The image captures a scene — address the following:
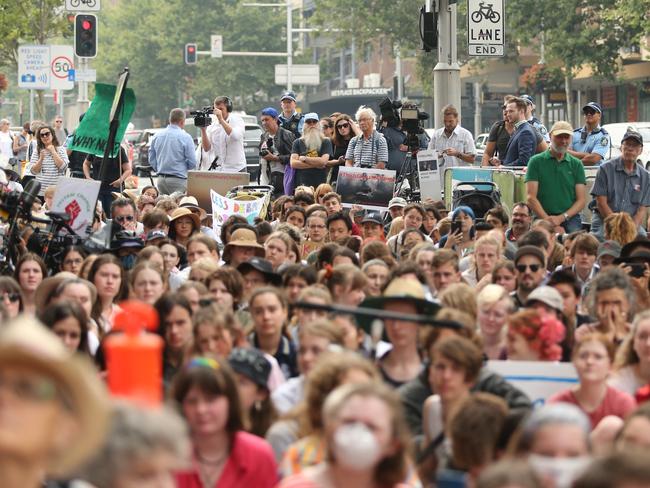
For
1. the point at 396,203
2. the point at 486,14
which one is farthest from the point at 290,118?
the point at 396,203

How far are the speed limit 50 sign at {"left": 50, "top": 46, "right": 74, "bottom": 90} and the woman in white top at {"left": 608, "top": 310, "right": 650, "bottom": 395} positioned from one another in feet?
101

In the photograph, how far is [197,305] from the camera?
984 centimetres

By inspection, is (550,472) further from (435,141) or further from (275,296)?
(435,141)

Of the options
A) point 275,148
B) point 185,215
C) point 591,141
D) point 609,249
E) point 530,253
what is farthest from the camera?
point 275,148

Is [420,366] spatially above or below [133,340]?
below

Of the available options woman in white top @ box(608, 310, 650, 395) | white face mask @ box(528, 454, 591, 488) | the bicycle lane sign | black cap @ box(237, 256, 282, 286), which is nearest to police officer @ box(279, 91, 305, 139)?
the bicycle lane sign

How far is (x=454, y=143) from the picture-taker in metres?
21.2

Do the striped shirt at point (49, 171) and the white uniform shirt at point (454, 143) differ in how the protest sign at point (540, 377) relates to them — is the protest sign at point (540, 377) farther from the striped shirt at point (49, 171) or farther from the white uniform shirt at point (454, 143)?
the striped shirt at point (49, 171)

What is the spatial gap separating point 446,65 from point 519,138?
11.5ft

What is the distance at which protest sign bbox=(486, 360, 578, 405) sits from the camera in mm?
8188

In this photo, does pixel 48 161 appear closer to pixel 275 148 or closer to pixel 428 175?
pixel 275 148

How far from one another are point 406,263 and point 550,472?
628 cm

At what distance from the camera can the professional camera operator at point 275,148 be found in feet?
74.7

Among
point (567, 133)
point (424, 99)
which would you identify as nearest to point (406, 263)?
point (567, 133)
